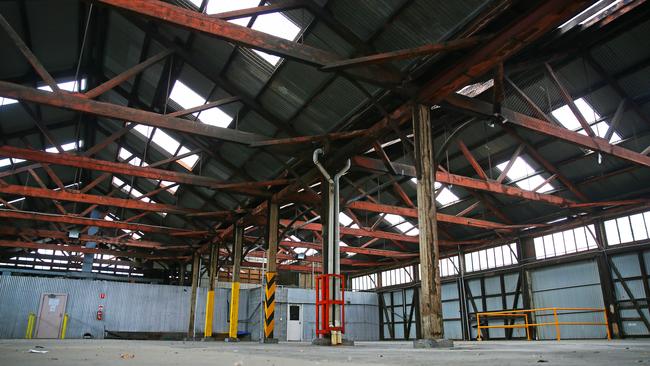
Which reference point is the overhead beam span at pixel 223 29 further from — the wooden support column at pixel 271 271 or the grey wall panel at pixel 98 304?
the grey wall panel at pixel 98 304

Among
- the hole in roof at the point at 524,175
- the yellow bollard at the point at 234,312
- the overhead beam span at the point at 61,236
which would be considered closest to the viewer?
the hole in roof at the point at 524,175

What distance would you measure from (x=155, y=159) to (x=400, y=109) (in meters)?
13.4

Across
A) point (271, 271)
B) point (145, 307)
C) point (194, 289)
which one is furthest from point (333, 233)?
point (145, 307)

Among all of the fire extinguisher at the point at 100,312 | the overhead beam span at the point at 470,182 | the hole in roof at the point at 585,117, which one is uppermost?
the hole in roof at the point at 585,117

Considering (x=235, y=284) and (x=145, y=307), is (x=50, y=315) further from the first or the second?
(x=235, y=284)

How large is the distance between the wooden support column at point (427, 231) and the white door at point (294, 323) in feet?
65.2

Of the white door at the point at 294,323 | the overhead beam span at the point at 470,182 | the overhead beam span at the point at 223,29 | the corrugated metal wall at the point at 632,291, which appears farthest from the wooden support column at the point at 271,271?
the corrugated metal wall at the point at 632,291

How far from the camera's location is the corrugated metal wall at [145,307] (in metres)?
25.0

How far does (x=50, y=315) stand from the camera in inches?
993

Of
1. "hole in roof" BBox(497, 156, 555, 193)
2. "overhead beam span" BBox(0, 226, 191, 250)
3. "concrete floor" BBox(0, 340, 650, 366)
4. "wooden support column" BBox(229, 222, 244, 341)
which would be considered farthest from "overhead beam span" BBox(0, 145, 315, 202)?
"overhead beam span" BBox(0, 226, 191, 250)

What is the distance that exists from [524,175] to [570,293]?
239 inches

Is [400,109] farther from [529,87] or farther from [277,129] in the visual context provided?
[529,87]

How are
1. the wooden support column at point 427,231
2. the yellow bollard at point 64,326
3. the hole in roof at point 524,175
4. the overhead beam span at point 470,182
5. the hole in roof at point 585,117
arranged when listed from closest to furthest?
the wooden support column at point 427,231, the overhead beam span at point 470,182, the hole in roof at point 585,117, the hole in roof at point 524,175, the yellow bollard at point 64,326

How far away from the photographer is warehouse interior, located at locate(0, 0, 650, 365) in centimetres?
835
